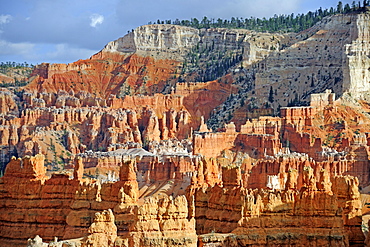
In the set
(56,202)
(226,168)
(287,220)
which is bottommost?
(287,220)

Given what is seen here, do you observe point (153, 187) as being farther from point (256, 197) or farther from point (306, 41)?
point (306, 41)

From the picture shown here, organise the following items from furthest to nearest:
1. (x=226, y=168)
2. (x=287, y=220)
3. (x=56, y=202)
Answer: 1. (x=56, y=202)
2. (x=226, y=168)
3. (x=287, y=220)

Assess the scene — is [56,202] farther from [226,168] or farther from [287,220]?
[287,220]

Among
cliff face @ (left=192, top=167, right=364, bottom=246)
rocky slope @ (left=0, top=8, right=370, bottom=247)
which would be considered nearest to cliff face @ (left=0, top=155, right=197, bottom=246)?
rocky slope @ (left=0, top=8, right=370, bottom=247)

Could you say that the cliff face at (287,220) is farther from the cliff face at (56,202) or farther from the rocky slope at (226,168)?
the cliff face at (56,202)

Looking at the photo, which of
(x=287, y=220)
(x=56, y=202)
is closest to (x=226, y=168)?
(x=287, y=220)

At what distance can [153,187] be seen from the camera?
11075cm

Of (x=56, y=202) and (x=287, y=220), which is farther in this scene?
(x=56, y=202)

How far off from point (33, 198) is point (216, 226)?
2116 centimetres

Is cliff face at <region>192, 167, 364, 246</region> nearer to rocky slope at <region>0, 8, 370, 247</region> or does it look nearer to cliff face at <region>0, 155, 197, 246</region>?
rocky slope at <region>0, 8, 370, 247</region>

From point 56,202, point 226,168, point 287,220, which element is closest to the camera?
point 287,220

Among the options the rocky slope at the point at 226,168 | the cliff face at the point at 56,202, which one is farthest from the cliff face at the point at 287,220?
the cliff face at the point at 56,202

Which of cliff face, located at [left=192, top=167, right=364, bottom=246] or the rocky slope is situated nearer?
cliff face, located at [left=192, top=167, right=364, bottom=246]

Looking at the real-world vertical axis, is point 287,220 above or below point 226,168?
below
